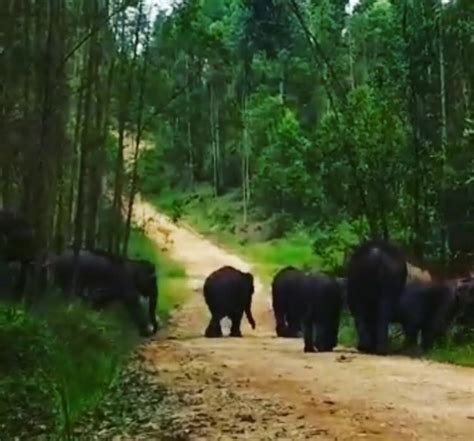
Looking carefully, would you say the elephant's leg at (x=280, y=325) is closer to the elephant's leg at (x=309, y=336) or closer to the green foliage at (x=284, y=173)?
the elephant's leg at (x=309, y=336)

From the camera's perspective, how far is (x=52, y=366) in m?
8.31

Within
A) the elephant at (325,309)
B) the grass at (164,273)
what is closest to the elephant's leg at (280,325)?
the elephant at (325,309)

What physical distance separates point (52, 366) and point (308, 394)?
173 centimetres

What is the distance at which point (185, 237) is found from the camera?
40969 millimetres

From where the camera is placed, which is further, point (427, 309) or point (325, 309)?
point (325, 309)

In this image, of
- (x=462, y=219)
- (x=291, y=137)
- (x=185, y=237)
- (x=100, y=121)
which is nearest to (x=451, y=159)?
(x=462, y=219)

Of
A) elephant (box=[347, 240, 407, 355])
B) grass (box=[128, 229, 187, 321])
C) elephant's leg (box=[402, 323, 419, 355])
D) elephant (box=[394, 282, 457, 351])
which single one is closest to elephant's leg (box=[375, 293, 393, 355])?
elephant (box=[347, 240, 407, 355])

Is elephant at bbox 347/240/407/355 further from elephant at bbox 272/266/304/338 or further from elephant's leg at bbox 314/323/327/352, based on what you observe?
elephant at bbox 272/266/304/338

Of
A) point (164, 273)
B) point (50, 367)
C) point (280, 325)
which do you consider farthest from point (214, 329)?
point (164, 273)

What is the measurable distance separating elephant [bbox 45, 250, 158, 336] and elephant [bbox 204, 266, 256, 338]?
1.01m

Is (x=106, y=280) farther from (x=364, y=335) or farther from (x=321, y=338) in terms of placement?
(x=364, y=335)

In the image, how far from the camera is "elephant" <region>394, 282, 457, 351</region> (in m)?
13.9

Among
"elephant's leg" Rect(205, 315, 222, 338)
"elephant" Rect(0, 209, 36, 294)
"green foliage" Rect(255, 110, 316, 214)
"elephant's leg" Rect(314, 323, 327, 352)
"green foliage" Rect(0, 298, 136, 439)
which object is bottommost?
"elephant's leg" Rect(205, 315, 222, 338)

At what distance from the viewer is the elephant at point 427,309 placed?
546 inches
